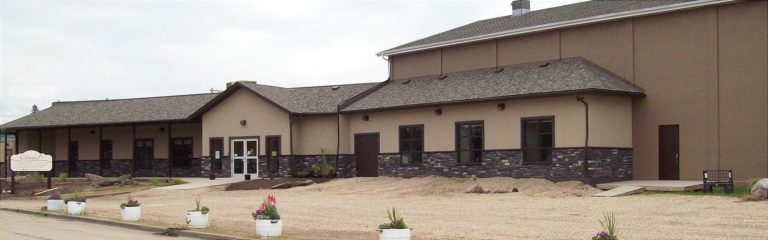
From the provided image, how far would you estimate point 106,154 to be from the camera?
150 ft

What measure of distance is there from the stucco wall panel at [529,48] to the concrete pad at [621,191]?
726cm

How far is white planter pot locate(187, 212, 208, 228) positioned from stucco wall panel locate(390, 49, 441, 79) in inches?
750

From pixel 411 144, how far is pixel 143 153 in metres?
16.7

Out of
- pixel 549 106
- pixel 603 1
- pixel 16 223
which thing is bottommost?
pixel 16 223

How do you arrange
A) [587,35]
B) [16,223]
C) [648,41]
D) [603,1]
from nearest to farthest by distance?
1. [16,223]
2. [648,41]
3. [587,35]
4. [603,1]

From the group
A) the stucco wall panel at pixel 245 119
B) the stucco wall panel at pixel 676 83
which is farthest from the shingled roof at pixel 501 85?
the stucco wall panel at pixel 245 119

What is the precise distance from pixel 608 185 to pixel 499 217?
8345mm

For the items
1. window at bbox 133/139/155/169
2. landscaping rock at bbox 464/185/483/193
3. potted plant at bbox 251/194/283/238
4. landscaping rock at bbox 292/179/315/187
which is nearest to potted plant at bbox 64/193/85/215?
potted plant at bbox 251/194/283/238

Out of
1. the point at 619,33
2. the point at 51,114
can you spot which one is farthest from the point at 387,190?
the point at 51,114

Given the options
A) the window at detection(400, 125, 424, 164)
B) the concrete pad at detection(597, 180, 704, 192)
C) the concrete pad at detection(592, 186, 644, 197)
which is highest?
the window at detection(400, 125, 424, 164)

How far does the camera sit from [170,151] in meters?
43.3

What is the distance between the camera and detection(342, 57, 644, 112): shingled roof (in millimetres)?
28839

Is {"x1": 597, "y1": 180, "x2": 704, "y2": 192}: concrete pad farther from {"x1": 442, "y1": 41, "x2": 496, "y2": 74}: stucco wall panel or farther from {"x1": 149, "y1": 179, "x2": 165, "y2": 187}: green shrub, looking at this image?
{"x1": 149, "y1": 179, "x2": 165, "y2": 187}: green shrub

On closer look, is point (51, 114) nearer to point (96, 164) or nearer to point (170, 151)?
point (96, 164)
